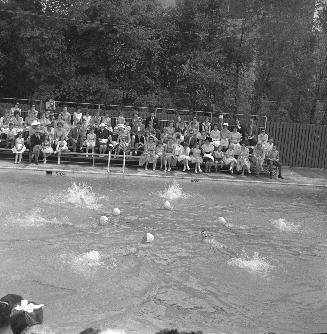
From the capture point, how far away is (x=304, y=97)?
30484 millimetres

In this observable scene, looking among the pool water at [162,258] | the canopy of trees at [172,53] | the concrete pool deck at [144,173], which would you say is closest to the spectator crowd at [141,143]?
the concrete pool deck at [144,173]

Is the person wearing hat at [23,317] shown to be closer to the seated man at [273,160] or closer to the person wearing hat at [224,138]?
the person wearing hat at [224,138]

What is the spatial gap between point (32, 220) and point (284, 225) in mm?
6630

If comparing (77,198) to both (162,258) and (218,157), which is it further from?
(218,157)

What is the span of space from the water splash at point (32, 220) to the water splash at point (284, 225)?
5.53 m

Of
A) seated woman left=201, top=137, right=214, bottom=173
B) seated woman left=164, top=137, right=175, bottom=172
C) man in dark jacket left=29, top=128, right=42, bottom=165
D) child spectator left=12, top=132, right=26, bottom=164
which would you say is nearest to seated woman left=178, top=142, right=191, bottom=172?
seated woman left=164, top=137, right=175, bottom=172

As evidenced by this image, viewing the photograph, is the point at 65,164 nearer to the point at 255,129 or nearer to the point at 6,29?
the point at 255,129

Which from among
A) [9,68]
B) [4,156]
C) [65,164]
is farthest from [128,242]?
[9,68]

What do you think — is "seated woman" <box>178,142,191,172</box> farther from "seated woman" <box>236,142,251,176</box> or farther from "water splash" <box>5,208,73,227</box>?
"water splash" <box>5,208,73,227</box>

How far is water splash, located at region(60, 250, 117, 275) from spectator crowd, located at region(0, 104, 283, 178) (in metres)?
9.56

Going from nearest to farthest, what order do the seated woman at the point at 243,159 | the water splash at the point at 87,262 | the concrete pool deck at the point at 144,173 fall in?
the water splash at the point at 87,262
the concrete pool deck at the point at 144,173
the seated woman at the point at 243,159

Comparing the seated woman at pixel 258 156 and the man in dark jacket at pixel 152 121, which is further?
the man in dark jacket at pixel 152 121

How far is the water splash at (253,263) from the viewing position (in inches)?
432

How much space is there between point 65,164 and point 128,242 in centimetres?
889
